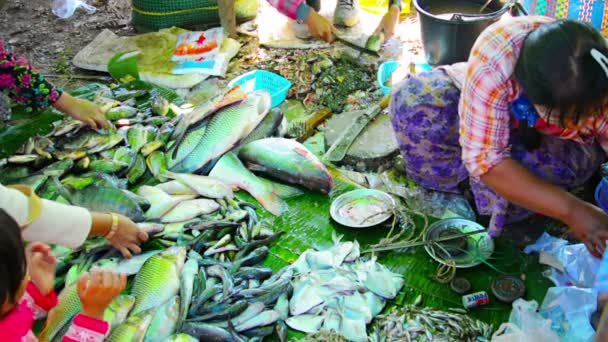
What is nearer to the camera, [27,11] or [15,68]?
[15,68]

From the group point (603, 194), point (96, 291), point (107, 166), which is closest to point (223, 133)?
point (107, 166)

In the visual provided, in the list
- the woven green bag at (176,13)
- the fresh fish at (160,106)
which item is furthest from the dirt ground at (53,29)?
the fresh fish at (160,106)

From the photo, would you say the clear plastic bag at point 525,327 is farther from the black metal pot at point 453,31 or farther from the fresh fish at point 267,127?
the black metal pot at point 453,31

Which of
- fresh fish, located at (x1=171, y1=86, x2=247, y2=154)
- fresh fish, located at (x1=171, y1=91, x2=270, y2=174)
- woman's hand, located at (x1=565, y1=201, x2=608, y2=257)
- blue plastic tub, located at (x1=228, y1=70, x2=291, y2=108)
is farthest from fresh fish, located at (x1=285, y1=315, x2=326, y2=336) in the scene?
blue plastic tub, located at (x1=228, y1=70, x2=291, y2=108)

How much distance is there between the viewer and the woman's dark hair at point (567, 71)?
1.68 metres

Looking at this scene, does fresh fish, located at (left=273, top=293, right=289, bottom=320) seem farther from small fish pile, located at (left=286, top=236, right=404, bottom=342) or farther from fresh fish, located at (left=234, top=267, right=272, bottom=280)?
fresh fish, located at (left=234, top=267, right=272, bottom=280)

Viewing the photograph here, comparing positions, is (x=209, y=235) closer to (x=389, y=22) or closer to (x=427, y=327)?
(x=427, y=327)

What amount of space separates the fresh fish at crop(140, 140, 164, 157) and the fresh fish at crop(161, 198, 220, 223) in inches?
21.9

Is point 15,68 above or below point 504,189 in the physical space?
above

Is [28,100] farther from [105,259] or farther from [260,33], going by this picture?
[260,33]

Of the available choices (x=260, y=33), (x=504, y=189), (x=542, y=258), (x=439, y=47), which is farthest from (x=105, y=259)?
(x=260, y=33)

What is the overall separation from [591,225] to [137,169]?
2264 millimetres

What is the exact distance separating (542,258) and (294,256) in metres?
1.09

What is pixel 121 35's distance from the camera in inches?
204
